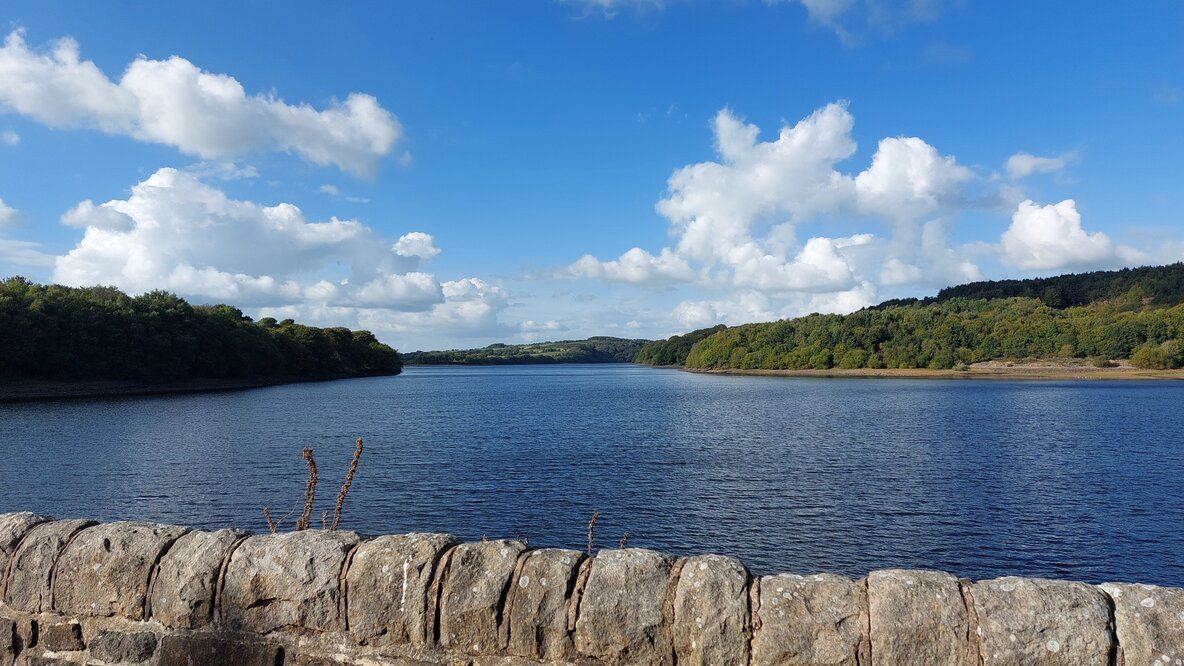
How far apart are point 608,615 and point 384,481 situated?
21938 millimetres

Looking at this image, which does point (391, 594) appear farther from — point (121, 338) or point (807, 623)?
point (121, 338)

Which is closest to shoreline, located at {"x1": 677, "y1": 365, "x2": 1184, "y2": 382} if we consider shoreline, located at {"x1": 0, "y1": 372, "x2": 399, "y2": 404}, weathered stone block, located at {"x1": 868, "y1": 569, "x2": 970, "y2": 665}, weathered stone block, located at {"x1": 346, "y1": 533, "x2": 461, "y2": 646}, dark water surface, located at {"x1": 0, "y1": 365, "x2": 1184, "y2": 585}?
dark water surface, located at {"x1": 0, "y1": 365, "x2": 1184, "y2": 585}

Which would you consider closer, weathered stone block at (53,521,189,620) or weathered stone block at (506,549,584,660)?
weathered stone block at (506,549,584,660)

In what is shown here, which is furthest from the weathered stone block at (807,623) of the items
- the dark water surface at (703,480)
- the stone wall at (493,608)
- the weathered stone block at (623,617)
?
the dark water surface at (703,480)

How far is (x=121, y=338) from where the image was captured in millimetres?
70500

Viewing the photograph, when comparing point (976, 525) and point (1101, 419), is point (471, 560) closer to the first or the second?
point (976, 525)

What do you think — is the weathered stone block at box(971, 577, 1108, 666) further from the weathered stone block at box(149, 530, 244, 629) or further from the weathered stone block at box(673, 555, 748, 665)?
the weathered stone block at box(149, 530, 244, 629)

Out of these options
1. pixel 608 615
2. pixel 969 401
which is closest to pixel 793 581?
pixel 608 615

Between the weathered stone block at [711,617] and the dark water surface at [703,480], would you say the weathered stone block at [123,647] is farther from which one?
the dark water surface at [703,480]

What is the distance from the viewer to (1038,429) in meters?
38.1

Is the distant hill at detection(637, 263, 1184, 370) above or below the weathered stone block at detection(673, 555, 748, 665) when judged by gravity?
above

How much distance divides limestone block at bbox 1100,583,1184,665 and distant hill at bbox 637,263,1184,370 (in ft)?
412

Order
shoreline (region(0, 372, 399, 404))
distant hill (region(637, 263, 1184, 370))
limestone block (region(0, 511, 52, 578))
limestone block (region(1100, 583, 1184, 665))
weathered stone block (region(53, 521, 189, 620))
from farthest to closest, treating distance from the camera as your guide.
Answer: distant hill (region(637, 263, 1184, 370)) → shoreline (region(0, 372, 399, 404)) → limestone block (region(0, 511, 52, 578)) → weathered stone block (region(53, 521, 189, 620)) → limestone block (region(1100, 583, 1184, 665))

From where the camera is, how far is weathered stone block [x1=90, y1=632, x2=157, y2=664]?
3660 mm
